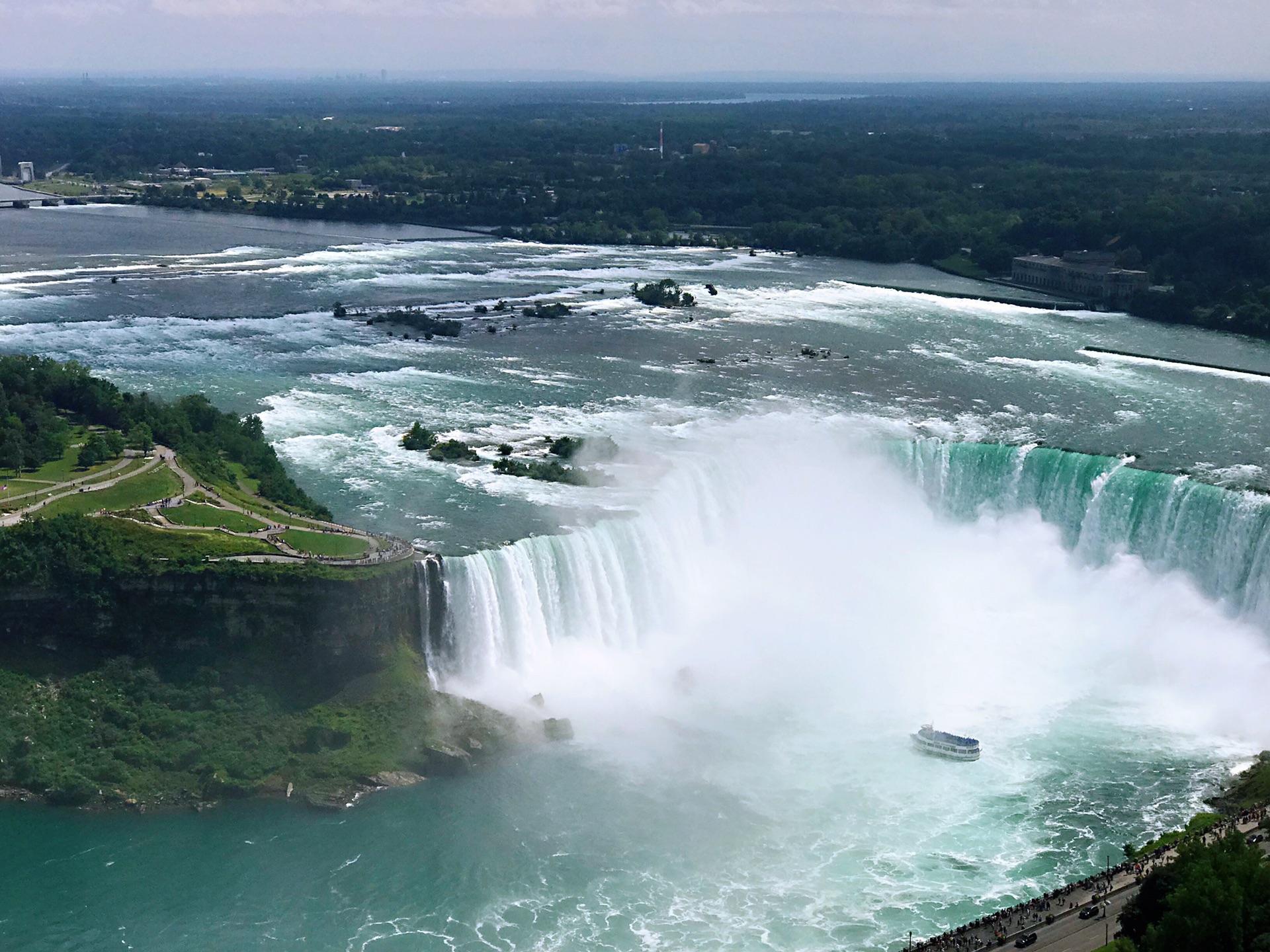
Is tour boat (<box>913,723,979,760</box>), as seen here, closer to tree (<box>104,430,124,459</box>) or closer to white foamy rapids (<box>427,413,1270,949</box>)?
white foamy rapids (<box>427,413,1270,949</box>)

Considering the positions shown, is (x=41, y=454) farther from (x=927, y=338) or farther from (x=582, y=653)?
(x=927, y=338)

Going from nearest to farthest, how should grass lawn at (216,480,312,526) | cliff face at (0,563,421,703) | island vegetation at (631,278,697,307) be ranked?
cliff face at (0,563,421,703) < grass lawn at (216,480,312,526) < island vegetation at (631,278,697,307)

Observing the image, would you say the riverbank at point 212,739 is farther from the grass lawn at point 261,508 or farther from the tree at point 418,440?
the tree at point 418,440

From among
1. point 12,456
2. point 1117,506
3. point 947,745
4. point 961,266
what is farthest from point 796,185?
point 947,745

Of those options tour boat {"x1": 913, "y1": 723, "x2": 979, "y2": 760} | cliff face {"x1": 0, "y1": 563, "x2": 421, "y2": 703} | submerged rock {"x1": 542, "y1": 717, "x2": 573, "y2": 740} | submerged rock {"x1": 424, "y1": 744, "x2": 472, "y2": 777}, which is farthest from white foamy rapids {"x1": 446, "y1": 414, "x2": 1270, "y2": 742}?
cliff face {"x1": 0, "y1": 563, "x2": 421, "y2": 703}

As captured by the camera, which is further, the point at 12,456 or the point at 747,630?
the point at 12,456

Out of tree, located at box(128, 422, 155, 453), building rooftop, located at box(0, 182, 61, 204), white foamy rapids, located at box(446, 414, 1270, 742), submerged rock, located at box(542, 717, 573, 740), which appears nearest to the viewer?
submerged rock, located at box(542, 717, 573, 740)

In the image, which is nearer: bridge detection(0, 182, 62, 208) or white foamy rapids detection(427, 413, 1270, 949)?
white foamy rapids detection(427, 413, 1270, 949)

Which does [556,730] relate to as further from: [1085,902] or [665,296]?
[665,296]
